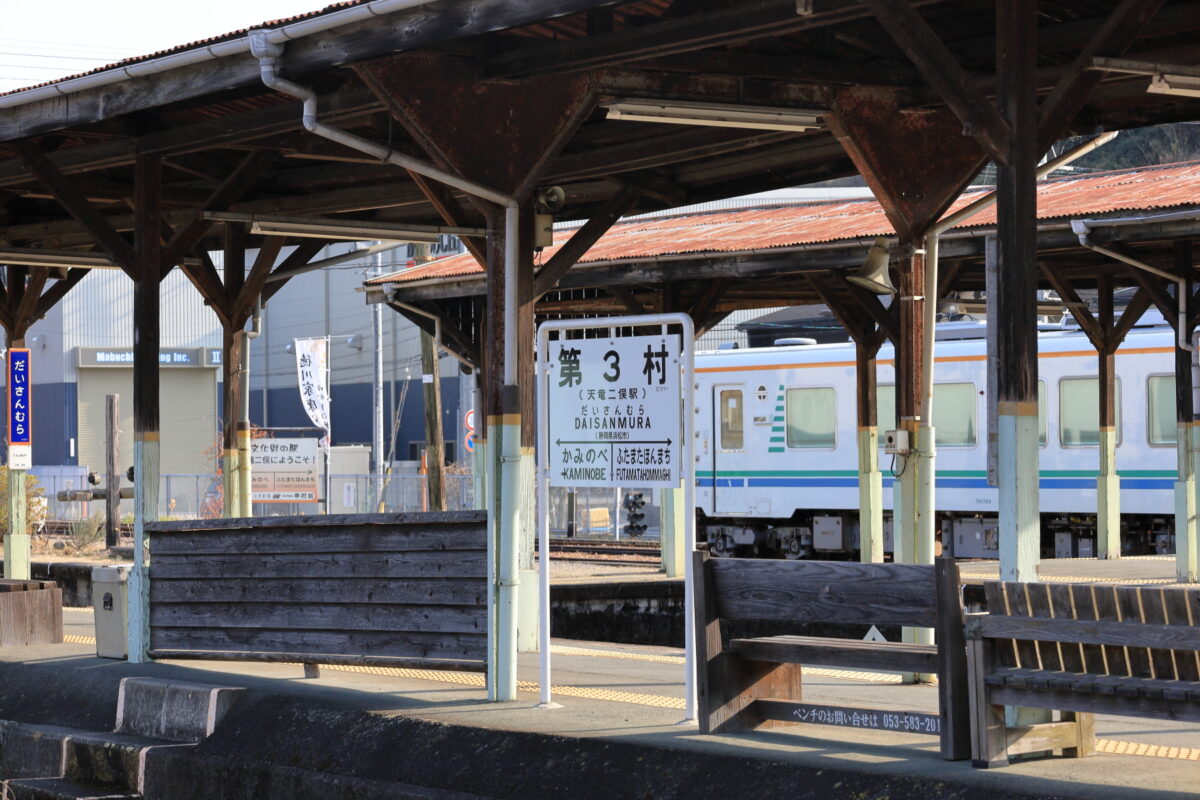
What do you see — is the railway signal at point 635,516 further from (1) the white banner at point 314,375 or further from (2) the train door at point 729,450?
(1) the white banner at point 314,375

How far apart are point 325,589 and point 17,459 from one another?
897cm

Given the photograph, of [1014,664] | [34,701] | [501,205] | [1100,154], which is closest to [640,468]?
[501,205]

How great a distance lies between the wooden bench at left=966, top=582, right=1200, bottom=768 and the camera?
5.35 meters

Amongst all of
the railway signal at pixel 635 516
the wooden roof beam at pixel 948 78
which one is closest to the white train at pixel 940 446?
the railway signal at pixel 635 516

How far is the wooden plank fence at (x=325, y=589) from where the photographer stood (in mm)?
8273

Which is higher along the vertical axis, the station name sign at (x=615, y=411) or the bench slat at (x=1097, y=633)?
the station name sign at (x=615, y=411)

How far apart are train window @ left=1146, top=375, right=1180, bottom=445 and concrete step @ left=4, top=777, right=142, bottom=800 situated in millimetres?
16932

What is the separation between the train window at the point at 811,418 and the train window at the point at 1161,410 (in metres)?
4.62

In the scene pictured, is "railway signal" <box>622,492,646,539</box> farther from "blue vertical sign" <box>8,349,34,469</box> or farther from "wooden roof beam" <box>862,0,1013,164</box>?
"wooden roof beam" <box>862,0,1013,164</box>

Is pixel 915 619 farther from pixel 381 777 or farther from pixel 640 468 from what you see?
pixel 381 777

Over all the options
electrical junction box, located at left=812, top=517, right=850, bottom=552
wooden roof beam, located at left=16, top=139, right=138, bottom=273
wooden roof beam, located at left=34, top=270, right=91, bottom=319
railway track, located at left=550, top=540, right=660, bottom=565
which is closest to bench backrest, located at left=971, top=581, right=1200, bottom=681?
wooden roof beam, located at left=16, top=139, right=138, bottom=273

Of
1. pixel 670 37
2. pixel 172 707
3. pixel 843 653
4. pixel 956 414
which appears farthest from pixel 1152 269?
pixel 172 707

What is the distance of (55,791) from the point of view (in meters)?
8.45

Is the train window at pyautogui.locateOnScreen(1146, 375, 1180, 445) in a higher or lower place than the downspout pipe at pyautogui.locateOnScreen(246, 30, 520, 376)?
lower
